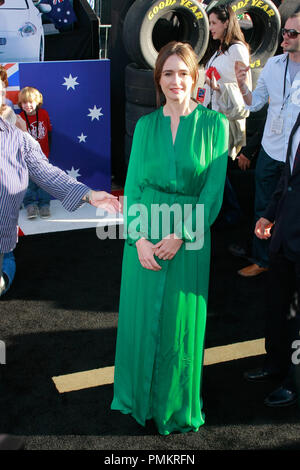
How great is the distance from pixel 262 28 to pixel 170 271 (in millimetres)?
5021

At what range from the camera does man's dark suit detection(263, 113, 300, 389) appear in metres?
3.20

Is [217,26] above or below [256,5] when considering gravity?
below

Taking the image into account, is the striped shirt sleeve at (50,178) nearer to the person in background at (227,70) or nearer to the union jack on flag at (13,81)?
the person in background at (227,70)

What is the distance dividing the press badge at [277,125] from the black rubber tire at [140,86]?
6.45ft

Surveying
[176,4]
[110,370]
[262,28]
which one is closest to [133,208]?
[110,370]

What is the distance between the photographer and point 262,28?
275 inches

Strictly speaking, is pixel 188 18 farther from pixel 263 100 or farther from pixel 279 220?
pixel 279 220

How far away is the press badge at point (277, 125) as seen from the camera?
14.9 ft

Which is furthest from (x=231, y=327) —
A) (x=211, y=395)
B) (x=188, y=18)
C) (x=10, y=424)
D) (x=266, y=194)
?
(x=188, y=18)

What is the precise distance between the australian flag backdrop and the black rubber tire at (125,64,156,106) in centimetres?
26

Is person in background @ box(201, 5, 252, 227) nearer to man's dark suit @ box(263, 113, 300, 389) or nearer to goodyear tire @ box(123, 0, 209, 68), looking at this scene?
goodyear tire @ box(123, 0, 209, 68)

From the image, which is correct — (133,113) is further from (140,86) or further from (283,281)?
(283,281)

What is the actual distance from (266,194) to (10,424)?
2.77 metres

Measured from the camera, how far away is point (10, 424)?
10.9ft
